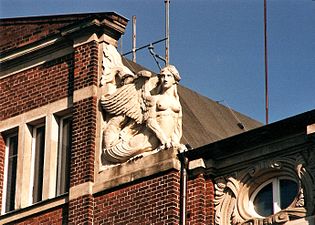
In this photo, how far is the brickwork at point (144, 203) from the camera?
29734 mm

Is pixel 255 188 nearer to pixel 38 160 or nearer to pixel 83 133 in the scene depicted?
Answer: pixel 83 133

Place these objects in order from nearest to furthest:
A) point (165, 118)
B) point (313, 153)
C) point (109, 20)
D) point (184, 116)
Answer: point (313, 153), point (165, 118), point (109, 20), point (184, 116)

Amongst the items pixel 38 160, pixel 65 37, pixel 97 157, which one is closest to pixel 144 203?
pixel 97 157

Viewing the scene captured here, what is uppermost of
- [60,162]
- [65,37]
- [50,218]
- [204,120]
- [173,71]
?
[65,37]

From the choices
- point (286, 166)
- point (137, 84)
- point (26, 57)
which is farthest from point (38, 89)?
point (286, 166)

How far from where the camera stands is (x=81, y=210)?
31.1 metres

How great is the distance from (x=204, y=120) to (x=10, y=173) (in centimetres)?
557

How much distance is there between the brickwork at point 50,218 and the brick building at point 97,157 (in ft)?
0.08

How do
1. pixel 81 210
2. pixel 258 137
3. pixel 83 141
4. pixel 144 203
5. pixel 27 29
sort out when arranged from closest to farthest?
pixel 258 137 < pixel 144 203 < pixel 81 210 < pixel 83 141 < pixel 27 29

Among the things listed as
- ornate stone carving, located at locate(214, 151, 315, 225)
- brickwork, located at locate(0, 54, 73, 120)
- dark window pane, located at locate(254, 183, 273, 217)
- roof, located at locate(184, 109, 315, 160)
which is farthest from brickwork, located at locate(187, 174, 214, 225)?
brickwork, located at locate(0, 54, 73, 120)

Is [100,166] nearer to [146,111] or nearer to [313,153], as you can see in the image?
[146,111]

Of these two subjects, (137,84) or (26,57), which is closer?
(137,84)

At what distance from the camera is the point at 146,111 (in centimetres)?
3125

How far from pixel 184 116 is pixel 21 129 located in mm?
4288
